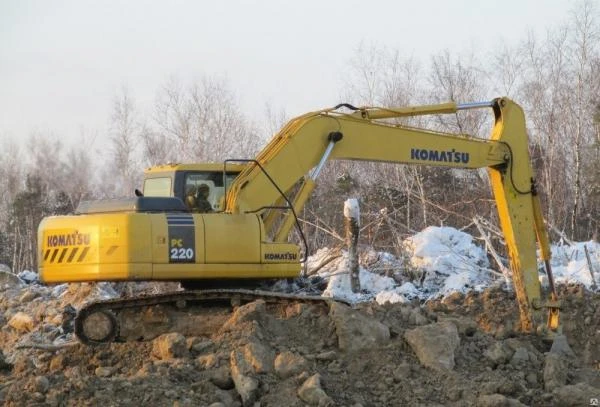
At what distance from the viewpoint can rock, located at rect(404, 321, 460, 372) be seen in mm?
7395

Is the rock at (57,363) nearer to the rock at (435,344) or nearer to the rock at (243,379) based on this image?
the rock at (243,379)

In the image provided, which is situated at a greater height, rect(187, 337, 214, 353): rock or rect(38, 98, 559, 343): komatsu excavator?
rect(38, 98, 559, 343): komatsu excavator

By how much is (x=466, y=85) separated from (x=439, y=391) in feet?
84.0

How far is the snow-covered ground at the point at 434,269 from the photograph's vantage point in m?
14.6

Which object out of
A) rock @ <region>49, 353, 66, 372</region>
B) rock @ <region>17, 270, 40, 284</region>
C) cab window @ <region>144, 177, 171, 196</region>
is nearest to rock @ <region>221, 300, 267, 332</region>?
rock @ <region>49, 353, 66, 372</region>

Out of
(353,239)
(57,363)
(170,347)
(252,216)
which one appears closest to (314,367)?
(170,347)

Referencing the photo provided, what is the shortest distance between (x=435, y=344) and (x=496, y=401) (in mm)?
1091

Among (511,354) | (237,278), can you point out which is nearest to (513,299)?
(511,354)

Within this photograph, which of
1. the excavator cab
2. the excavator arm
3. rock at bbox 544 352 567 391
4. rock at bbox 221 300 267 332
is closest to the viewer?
rock at bbox 544 352 567 391

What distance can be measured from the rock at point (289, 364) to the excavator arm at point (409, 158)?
1832mm

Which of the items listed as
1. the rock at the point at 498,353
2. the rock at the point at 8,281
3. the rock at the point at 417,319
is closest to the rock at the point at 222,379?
the rock at the point at 417,319

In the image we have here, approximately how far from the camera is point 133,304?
8180 mm

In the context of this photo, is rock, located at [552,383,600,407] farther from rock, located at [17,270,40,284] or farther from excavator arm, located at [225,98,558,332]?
rock, located at [17,270,40,284]

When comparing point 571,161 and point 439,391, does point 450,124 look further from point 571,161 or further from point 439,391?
point 439,391
